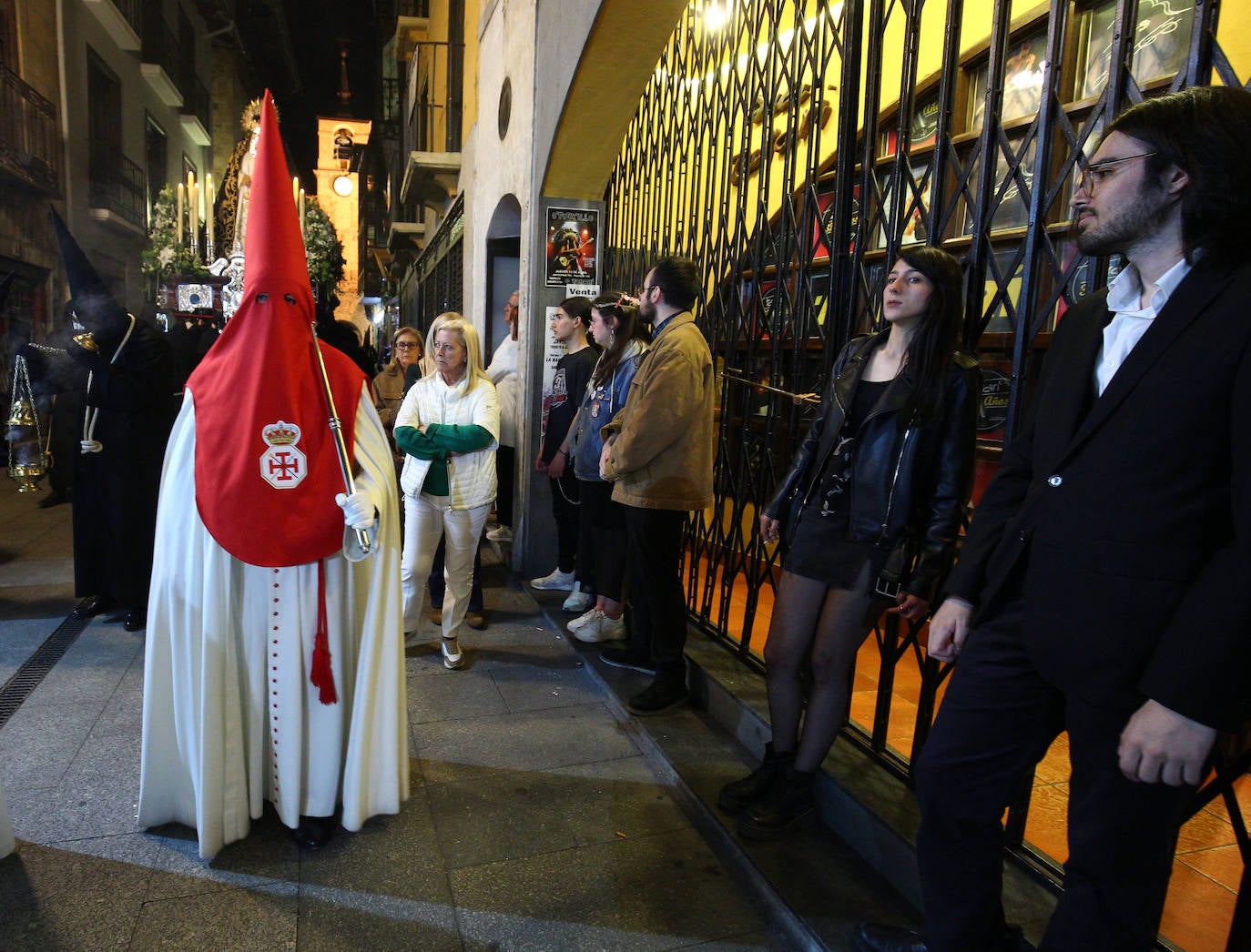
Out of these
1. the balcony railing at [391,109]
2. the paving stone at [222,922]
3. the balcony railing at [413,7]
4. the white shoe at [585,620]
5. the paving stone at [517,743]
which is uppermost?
the balcony railing at [391,109]

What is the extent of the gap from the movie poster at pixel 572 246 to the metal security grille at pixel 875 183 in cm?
18

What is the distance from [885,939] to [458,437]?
2786 mm

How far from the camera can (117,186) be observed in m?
13.5

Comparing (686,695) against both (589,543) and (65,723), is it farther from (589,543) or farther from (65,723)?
(65,723)

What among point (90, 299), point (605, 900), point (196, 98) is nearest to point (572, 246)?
point (90, 299)

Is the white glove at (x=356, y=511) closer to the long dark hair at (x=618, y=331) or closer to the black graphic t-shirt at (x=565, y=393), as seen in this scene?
the long dark hair at (x=618, y=331)

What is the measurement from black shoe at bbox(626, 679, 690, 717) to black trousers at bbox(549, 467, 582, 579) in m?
1.73

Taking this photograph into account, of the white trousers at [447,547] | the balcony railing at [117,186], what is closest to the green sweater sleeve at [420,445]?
the white trousers at [447,547]

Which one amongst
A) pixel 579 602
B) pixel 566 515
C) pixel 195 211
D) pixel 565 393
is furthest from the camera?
pixel 195 211

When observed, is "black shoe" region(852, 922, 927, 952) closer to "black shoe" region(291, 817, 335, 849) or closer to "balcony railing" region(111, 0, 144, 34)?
Answer: "black shoe" region(291, 817, 335, 849)

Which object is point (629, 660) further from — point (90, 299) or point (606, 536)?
point (90, 299)

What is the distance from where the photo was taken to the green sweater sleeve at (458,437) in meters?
3.83

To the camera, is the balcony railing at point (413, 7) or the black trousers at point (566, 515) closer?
the black trousers at point (566, 515)

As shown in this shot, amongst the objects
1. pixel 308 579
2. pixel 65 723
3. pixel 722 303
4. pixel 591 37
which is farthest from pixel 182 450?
pixel 591 37
